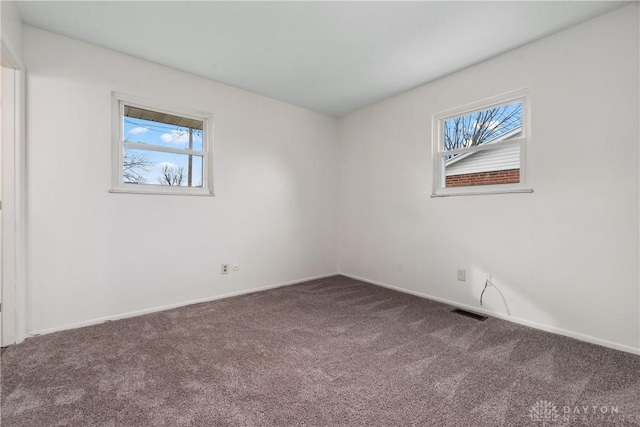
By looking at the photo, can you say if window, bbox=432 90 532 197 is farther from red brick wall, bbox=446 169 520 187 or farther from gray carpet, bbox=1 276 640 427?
gray carpet, bbox=1 276 640 427

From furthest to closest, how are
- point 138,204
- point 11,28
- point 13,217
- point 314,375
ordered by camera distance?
point 138,204 → point 13,217 → point 11,28 → point 314,375

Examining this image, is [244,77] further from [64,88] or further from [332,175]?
[332,175]

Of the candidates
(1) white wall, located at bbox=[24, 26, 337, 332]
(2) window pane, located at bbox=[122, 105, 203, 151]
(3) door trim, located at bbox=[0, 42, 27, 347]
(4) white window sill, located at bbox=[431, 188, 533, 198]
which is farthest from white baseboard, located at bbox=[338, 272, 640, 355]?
(3) door trim, located at bbox=[0, 42, 27, 347]

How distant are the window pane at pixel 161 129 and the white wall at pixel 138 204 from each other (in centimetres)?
18

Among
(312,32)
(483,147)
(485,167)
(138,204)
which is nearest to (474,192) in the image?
(485,167)

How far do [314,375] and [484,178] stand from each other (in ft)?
8.46

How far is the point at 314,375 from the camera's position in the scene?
5.98 ft

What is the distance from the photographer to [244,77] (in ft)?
10.8

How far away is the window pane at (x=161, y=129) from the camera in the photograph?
9.53 ft

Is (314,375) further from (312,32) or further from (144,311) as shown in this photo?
(312,32)

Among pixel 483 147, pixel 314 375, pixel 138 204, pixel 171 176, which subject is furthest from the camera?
pixel 171 176

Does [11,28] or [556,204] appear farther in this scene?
[556,204]

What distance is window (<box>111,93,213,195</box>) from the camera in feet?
9.25

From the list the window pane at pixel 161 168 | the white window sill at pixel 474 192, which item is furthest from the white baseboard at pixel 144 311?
the white window sill at pixel 474 192
